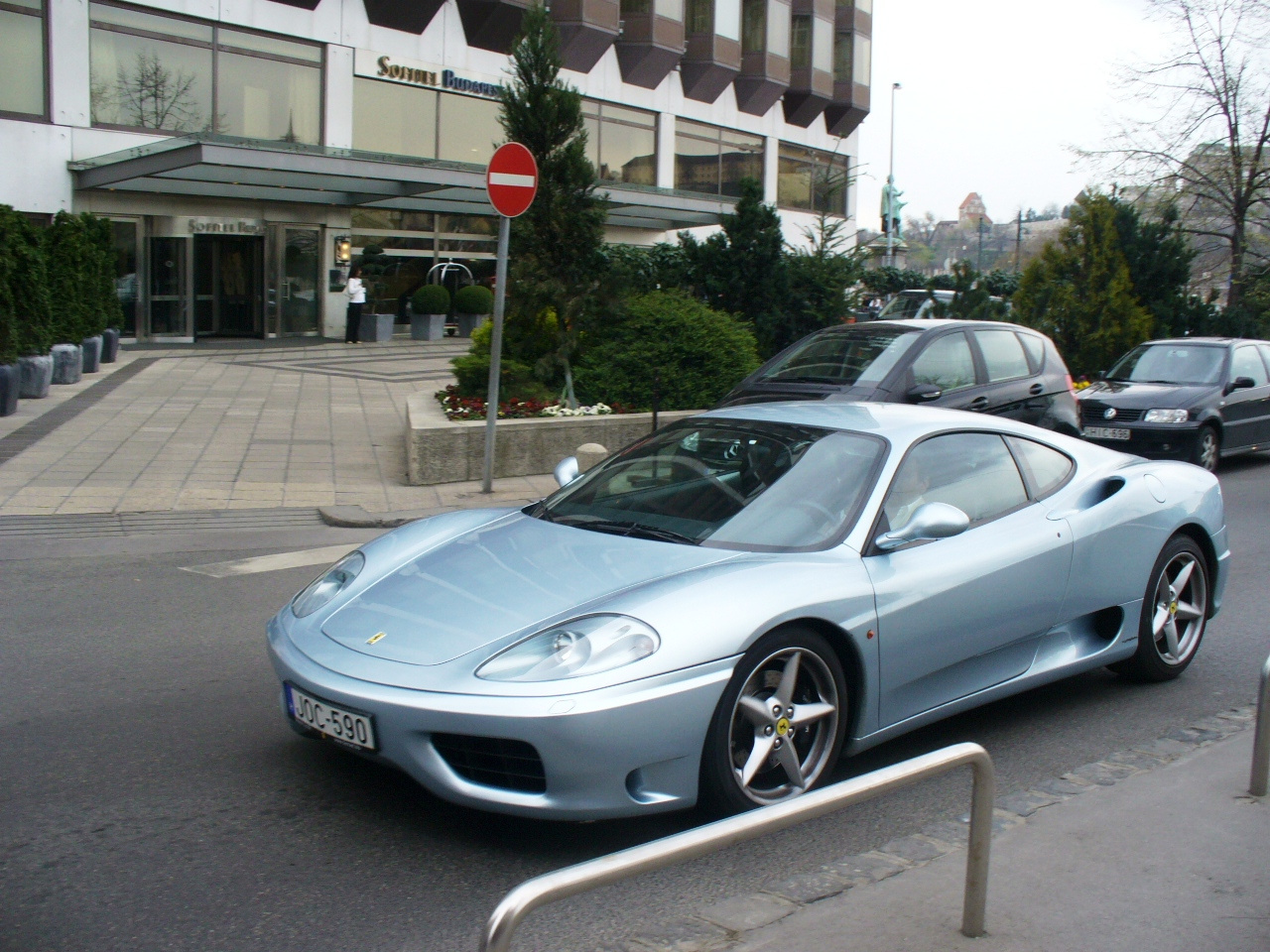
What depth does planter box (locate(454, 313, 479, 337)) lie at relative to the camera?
31.8 m

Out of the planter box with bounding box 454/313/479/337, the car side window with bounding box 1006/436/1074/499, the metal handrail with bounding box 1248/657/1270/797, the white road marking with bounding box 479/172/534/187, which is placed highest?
the white road marking with bounding box 479/172/534/187

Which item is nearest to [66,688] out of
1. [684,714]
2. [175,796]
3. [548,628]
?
[175,796]

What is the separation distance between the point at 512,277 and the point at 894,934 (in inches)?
430

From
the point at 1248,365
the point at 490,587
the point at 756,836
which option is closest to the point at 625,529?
the point at 490,587

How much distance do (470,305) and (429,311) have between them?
150 centimetres

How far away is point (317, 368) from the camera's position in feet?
71.6

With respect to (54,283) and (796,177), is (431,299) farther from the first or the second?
(796,177)

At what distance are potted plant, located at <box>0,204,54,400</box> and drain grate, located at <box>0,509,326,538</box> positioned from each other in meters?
5.96

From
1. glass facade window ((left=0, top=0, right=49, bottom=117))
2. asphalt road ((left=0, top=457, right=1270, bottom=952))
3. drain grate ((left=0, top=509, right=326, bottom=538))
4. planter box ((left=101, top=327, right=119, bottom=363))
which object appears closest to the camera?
asphalt road ((left=0, top=457, right=1270, bottom=952))

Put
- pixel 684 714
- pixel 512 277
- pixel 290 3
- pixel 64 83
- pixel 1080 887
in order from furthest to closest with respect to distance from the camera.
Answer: pixel 290 3
pixel 64 83
pixel 512 277
pixel 684 714
pixel 1080 887

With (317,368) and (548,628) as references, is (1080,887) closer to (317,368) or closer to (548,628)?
(548,628)

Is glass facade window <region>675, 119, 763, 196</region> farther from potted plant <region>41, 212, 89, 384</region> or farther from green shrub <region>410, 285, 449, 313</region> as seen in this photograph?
potted plant <region>41, 212, 89, 384</region>

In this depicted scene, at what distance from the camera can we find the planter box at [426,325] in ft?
99.7

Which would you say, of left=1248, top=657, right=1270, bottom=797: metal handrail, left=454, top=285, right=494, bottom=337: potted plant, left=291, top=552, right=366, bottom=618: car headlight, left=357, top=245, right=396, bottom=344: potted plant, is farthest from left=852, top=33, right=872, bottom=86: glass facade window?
left=1248, top=657, right=1270, bottom=797: metal handrail
